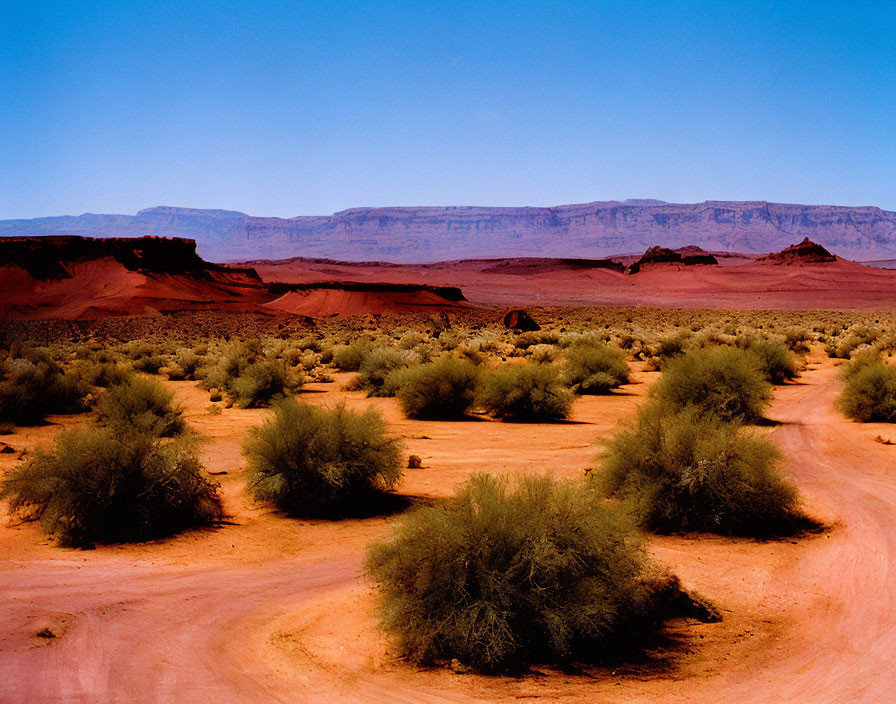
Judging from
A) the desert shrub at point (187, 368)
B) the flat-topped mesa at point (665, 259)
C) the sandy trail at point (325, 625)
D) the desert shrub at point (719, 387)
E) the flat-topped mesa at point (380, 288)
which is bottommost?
the desert shrub at point (187, 368)

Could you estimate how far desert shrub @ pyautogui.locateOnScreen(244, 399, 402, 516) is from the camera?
12094 millimetres

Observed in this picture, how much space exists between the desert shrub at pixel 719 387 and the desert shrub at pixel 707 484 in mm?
6916

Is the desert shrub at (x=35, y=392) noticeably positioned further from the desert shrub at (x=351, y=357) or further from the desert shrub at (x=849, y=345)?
the desert shrub at (x=849, y=345)

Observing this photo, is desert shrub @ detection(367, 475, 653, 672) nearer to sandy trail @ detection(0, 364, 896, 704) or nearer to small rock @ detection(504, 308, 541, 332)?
sandy trail @ detection(0, 364, 896, 704)

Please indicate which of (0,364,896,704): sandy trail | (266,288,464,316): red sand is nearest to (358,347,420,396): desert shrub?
(0,364,896,704): sandy trail

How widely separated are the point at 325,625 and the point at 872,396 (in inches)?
642

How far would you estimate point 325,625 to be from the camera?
7828 millimetres

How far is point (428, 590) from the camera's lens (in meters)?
7.05

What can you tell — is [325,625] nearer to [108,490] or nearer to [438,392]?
[108,490]

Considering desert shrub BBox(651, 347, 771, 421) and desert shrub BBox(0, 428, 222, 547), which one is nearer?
desert shrub BBox(0, 428, 222, 547)

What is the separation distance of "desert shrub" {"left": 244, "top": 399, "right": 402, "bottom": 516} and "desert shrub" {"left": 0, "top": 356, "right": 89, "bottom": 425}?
1032 centimetres

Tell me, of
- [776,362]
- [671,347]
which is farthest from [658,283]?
[776,362]

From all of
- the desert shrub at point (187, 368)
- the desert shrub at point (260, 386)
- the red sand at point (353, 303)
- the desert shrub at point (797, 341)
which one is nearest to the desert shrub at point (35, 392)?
the desert shrub at point (260, 386)

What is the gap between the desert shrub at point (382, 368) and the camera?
25016mm
